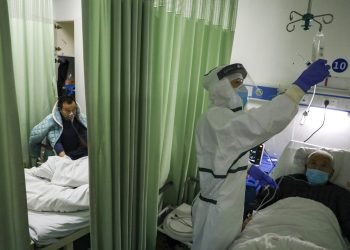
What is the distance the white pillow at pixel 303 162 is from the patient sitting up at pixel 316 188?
0.07 m

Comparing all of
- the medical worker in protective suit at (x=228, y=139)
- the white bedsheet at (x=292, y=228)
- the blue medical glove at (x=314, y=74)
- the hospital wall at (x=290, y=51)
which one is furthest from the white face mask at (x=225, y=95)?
the hospital wall at (x=290, y=51)

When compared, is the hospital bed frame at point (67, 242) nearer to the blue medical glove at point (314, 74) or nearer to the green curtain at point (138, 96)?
the green curtain at point (138, 96)

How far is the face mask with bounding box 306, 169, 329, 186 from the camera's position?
1.89m

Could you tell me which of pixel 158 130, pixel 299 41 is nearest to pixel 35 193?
pixel 158 130

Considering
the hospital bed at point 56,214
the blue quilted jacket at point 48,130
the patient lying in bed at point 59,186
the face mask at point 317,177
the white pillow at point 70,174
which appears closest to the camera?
the hospital bed at point 56,214

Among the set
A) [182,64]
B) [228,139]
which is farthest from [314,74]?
[182,64]

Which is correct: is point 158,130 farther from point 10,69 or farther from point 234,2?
point 234,2

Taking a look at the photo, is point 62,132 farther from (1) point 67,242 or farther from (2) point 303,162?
(2) point 303,162

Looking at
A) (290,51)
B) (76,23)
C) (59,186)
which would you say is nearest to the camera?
(59,186)

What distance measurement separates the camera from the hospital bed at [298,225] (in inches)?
50.3

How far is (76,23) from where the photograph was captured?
9.53 feet

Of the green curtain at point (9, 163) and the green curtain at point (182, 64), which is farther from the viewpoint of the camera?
the green curtain at point (182, 64)

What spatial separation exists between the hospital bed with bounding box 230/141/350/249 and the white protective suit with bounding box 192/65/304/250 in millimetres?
144

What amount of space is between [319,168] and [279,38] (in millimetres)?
1250
